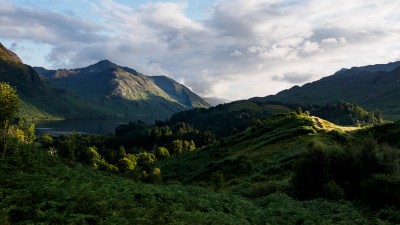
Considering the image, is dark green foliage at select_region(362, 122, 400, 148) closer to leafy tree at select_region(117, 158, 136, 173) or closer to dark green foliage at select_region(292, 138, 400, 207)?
dark green foliage at select_region(292, 138, 400, 207)

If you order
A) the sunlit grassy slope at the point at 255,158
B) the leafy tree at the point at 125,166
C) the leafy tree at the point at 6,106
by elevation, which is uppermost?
the leafy tree at the point at 6,106

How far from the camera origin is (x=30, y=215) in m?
18.0

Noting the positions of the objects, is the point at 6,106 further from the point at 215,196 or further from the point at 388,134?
the point at 388,134

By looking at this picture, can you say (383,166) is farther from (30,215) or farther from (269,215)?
(30,215)

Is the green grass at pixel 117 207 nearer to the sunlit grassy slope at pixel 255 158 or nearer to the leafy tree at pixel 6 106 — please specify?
the leafy tree at pixel 6 106

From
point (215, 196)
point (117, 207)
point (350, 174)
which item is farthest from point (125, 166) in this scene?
point (117, 207)

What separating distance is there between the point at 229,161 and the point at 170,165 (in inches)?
1276

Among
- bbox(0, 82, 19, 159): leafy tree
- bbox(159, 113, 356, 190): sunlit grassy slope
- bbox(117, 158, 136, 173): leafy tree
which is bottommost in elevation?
bbox(117, 158, 136, 173): leafy tree

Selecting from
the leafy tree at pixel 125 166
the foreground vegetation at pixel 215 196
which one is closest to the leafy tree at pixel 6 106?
the foreground vegetation at pixel 215 196

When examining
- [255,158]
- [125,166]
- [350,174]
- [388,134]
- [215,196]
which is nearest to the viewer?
[215,196]

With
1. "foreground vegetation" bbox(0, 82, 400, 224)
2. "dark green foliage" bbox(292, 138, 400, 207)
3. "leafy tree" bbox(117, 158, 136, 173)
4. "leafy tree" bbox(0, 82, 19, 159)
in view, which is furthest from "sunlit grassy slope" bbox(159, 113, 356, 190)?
"leafy tree" bbox(0, 82, 19, 159)

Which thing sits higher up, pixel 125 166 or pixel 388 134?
pixel 388 134

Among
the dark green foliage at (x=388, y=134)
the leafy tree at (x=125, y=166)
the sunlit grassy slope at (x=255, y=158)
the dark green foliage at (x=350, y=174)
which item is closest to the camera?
the dark green foliage at (x=350, y=174)

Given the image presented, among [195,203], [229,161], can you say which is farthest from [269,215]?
[229,161]
